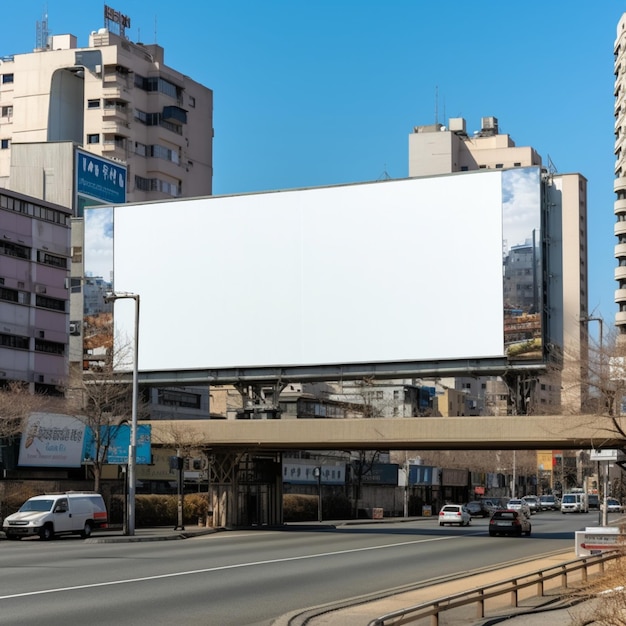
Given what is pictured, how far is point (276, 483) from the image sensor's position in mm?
63562

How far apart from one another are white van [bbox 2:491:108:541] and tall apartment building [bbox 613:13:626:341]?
83044mm

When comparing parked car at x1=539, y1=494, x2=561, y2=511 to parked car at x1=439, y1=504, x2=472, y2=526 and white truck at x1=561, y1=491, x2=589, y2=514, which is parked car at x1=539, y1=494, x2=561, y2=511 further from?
parked car at x1=439, y1=504, x2=472, y2=526

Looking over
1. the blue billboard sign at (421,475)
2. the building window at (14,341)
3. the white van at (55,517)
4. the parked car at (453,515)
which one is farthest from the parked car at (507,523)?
the building window at (14,341)

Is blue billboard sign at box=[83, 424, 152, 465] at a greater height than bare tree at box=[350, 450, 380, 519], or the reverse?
blue billboard sign at box=[83, 424, 152, 465]

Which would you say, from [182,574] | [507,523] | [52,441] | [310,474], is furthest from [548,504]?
[182,574]

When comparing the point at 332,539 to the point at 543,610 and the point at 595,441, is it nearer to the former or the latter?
the point at 595,441

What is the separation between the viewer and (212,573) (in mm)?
28312

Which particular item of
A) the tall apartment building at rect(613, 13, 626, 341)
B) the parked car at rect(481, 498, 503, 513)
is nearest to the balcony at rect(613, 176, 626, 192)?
the tall apartment building at rect(613, 13, 626, 341)

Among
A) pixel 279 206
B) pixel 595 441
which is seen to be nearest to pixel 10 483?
pixel 279 206

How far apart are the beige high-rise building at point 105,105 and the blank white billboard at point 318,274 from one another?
59.9 metres

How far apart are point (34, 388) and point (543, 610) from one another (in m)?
74.4

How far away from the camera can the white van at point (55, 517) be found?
43.7 m

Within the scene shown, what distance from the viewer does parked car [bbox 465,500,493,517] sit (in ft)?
295

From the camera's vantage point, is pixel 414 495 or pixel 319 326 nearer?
pixel 319 326
